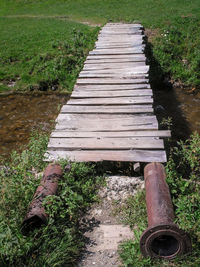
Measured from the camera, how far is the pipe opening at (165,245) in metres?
3.46

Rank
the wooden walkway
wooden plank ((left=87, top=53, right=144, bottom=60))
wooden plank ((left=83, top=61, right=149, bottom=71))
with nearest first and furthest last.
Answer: the wooden walkway
wooden plank ((left=83, top=61, right=149, bottom=71))
wooden plank ((left=87, top=53, right=144, bottom=60))

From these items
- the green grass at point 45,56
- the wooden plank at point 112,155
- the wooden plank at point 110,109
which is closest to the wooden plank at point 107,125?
the wooden plank at point 110,109

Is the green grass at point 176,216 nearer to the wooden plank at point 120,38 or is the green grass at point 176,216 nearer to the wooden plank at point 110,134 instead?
the wooden plank at point 110,134

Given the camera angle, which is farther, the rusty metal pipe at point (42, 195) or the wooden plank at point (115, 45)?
the wooden plank at point (115, 45)

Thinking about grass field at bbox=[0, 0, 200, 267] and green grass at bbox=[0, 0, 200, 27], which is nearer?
grass field at bbox=[0, 0, 200, 267]

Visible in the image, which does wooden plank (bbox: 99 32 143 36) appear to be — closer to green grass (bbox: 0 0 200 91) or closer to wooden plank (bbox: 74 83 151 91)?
green grass (bbox: 0 0 200 91)

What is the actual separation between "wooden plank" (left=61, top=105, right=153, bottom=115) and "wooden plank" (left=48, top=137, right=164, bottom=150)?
3.10 ft

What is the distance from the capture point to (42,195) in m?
3.94

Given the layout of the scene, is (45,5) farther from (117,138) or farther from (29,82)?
(117,138)

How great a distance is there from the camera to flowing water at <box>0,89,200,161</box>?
26.5 feet

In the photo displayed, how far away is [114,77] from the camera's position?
7582 mm

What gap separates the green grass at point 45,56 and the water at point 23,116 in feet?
2.40

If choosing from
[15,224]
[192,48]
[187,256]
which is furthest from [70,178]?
[192,48]

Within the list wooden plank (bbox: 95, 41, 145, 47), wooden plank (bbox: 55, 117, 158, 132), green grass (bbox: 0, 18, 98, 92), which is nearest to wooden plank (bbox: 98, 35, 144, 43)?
wooden plank (bbox: 95, 41, 145, 47)
